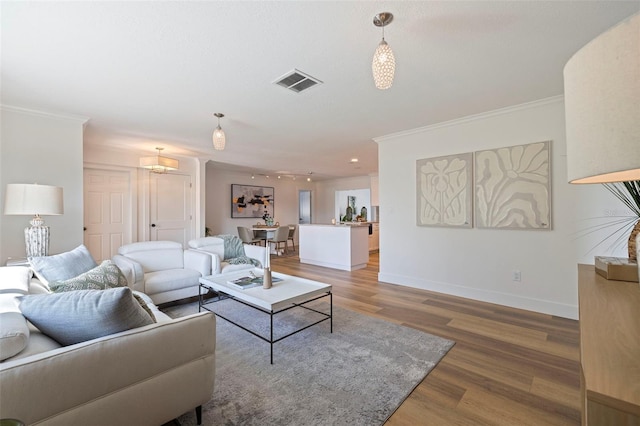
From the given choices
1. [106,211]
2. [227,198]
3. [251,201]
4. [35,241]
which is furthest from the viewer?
[251,201]

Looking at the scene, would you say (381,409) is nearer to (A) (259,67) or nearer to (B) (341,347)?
(B) (341,347)

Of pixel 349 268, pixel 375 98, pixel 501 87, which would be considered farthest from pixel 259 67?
pixel 349 268

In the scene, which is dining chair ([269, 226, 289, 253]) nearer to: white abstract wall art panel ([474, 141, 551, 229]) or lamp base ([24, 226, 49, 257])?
lamp base ([24, 226, 49, 257])

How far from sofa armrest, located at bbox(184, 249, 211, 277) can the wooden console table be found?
3.46 m

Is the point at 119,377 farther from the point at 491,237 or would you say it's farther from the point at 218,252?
the point at 491,237

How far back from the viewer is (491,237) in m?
3.51

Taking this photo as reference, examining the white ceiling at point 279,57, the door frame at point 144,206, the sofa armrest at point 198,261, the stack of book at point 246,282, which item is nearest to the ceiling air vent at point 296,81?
the white ceiling at point 279,57

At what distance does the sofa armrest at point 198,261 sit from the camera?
3533 millimetres

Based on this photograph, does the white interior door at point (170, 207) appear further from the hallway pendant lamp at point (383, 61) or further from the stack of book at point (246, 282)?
the hallway pendant lamp at point (383, 61)

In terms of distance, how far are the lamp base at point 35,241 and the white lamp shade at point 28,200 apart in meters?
0.23

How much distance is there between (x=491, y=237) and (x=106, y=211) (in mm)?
6071

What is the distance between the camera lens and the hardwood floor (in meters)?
1.64

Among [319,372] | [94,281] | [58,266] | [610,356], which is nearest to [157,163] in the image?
[58,266]

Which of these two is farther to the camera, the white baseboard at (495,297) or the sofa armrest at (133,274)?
the white baseboard at (495,297)
